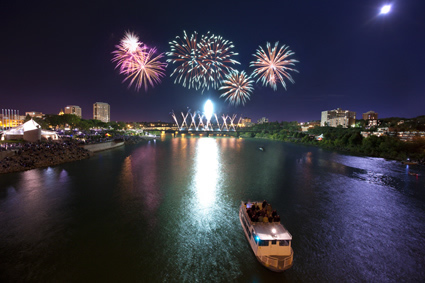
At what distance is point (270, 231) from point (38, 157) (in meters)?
33.9

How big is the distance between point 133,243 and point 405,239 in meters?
16.9

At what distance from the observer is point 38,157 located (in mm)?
29656

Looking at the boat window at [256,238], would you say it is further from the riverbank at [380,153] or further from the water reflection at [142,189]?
the riverbank at [380,153]

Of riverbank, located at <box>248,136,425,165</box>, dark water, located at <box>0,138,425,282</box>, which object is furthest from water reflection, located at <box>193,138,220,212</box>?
riverbank, located at <box>248,136,425,165</box>

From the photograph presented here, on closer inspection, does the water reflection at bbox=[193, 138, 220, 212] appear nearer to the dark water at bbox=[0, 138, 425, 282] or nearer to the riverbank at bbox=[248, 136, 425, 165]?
the dark water at bbox=[0, 138, 425, 282]

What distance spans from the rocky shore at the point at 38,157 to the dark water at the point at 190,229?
8.62 feet

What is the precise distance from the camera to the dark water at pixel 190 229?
989 centimetres

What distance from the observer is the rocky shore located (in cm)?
2636

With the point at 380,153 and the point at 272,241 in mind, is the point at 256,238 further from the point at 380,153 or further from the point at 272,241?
the point at 380,153

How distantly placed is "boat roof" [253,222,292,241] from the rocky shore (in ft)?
102

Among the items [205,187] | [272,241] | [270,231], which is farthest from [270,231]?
[205,187]

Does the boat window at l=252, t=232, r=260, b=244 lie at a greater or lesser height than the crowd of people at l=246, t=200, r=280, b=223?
lesser

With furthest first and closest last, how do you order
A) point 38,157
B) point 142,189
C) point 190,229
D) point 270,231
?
point 38,157 → point 142,189 → point 190,229 → point 270,231

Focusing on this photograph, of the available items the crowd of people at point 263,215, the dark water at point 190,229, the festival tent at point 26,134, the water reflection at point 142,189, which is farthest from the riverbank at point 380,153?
the festival tent at point 26,134
